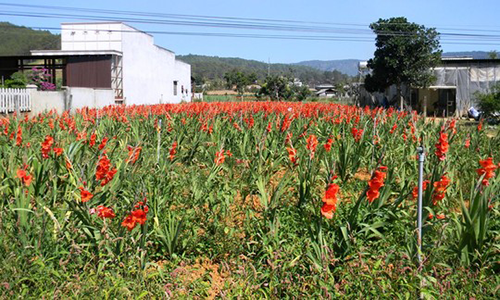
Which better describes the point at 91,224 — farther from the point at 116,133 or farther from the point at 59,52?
the point at 59,52

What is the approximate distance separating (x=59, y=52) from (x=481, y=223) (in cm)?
2739

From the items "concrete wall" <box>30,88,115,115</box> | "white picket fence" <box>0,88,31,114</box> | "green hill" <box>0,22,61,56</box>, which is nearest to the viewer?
"white picket fence" <box>0,88,31,114</box>

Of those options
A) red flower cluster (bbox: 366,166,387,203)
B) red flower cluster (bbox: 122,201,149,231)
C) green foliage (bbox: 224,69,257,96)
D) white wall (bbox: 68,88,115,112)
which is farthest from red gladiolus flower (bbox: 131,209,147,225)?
green foliage (bbox: 224,69,257,96)

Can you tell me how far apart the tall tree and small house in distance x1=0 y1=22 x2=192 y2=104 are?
42.9ft

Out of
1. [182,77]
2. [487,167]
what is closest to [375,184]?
[487,167]

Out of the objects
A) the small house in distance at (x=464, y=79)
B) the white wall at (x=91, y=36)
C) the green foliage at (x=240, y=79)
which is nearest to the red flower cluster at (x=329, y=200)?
the white wall at (x=91, y=36)

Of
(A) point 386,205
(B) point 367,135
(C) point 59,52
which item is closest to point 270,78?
(C) point 59,52

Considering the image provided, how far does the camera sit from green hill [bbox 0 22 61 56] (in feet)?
273

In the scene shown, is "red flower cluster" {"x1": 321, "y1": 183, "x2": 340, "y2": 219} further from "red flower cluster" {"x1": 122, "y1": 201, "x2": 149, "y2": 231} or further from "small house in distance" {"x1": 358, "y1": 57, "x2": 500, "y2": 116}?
"small house in distance" {"x1": 358, "y1": 57, "x2": 500, "y2": 116}

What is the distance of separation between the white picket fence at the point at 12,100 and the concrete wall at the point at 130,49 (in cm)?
911

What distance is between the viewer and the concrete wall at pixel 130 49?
28078 millimetres

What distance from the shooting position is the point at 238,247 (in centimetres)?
396

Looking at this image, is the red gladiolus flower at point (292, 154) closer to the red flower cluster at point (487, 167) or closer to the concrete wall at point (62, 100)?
the red flower cluster at point (487, 167)

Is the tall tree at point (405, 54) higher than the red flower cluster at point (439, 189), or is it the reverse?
the tall tree at point (405, 54)
